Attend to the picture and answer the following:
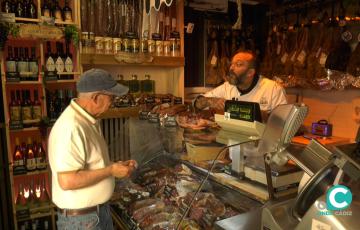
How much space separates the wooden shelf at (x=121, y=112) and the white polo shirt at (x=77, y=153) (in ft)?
5.37

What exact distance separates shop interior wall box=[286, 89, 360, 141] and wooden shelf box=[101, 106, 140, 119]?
8.33 feet

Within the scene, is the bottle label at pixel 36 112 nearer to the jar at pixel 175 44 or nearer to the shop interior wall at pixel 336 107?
the jar at pixel 175 44

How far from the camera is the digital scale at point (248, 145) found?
4.81ft

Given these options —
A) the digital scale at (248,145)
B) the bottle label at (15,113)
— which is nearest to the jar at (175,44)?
the bottle label at (15,113)

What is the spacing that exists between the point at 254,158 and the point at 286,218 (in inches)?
26.4

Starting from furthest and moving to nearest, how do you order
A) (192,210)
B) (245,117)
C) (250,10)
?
1. (250,10)
2. (192,210)
3. (245,117)

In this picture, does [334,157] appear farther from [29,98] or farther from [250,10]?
[250,10]

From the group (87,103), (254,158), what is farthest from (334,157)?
(87,103)

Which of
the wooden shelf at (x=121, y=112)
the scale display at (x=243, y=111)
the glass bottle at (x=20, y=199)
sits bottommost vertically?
the glass bottle at (x=20, y=199)

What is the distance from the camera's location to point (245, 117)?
1521mm

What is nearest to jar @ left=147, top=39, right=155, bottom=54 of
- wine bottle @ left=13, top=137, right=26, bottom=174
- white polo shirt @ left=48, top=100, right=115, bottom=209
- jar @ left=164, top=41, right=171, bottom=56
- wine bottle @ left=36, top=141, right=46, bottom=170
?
jar @ left=164, top=41, right=171, bottom=56

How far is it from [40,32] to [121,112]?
47.2 inches

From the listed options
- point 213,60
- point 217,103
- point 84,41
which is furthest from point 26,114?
point 213,60

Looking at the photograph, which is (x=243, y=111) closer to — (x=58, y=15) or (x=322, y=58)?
(x=58, y=15)
